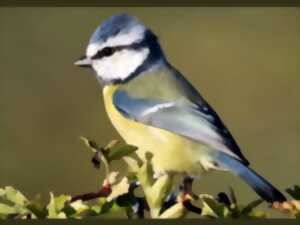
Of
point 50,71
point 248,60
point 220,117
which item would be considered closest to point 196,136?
point 220,117

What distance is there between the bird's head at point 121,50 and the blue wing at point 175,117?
47 mm

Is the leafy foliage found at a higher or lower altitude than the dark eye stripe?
lower

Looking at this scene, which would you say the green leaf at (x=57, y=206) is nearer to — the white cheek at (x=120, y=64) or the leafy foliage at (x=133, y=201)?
the leafy foliage at (x=133, y=201)

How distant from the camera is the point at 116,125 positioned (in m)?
1.85

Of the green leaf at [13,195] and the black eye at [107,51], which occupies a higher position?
the black eye at [107,51]

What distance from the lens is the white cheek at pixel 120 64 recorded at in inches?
73.2

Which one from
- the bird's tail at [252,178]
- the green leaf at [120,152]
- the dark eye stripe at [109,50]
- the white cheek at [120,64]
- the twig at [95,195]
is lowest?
the bird's tail at [252,178]

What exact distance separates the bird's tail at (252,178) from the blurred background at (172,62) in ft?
0.04

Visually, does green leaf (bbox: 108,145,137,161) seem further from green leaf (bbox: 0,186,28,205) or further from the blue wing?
green leaf (bbox: 0,186,28,205)

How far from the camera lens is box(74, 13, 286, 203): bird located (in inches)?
72.3

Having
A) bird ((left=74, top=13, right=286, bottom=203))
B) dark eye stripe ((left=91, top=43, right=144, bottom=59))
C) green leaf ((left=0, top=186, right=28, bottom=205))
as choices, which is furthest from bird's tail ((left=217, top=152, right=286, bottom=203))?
green leaf ((left=0, top=186, right=28, bottom=205))

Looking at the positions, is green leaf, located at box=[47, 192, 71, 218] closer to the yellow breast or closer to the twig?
the twig

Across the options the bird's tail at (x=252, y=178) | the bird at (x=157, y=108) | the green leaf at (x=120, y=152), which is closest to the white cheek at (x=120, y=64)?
the bird at (x=157, y=108)

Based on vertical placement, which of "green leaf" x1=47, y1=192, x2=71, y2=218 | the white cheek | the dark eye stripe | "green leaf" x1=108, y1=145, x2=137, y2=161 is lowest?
"green leaf" x1=47, y1=192, x2=71, y2=218
